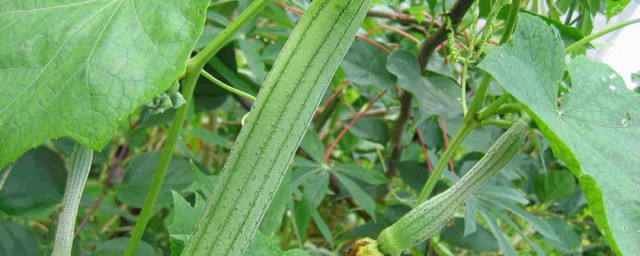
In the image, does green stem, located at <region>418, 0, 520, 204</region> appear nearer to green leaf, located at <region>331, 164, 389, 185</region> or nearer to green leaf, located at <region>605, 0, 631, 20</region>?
green leaf, located at <region>605, 0, 631, 20</region>

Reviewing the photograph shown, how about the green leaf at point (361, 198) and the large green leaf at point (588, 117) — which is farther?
the green leaf at point (361, 198)

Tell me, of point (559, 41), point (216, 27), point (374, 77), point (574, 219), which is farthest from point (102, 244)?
point (574, 219)

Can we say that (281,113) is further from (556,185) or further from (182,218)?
(556,185)

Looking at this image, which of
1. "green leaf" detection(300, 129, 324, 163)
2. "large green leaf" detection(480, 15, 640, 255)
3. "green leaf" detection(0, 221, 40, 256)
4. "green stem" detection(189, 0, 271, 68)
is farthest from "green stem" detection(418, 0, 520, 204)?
"green leaf" detection(0, 221, 40, 256)

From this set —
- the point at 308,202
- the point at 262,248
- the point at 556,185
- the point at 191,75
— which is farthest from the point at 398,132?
the point at 191,75

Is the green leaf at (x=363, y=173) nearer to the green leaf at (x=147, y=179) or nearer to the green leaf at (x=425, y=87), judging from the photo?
the green leaf at (x=425, y=87)

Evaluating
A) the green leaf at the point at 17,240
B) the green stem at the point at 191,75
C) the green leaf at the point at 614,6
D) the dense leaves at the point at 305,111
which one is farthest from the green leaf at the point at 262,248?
the green leaf at the point at 614,6
